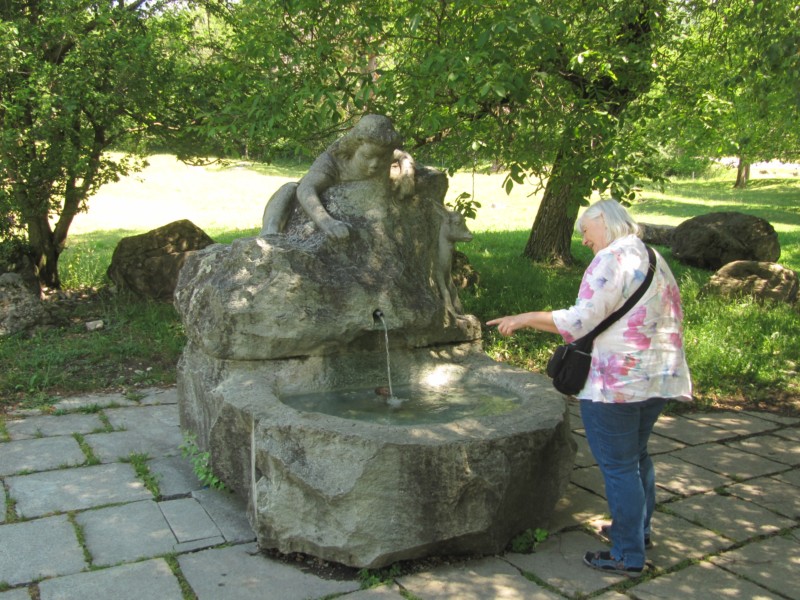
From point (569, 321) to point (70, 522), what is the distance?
280 centimetres

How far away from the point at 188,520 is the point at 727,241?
35.4 feet

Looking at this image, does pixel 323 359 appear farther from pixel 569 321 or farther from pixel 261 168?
pixel 261 168

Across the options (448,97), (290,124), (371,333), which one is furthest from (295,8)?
(371,333)

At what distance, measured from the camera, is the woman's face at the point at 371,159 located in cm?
504

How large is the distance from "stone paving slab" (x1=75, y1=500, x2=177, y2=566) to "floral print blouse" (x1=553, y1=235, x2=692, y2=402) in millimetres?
2281

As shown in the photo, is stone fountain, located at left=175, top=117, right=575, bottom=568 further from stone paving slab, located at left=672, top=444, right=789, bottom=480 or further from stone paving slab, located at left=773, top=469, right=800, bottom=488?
stone paving slab, located at left=773, top=469, right=800, bottom=488

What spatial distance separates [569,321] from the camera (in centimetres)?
339

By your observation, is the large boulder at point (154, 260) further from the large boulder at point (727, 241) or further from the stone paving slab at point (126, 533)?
the large boulder at point (727, 241)

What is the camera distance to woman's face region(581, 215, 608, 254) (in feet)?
11.5

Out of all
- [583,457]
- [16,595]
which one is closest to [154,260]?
[583,457]

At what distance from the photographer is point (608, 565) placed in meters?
3.69

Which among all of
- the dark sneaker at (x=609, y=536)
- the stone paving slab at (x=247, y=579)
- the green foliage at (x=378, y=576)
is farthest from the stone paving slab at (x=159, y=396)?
the dark sneaker at (x=609, y=536)

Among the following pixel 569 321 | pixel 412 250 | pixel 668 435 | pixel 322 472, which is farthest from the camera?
pixel 668 435

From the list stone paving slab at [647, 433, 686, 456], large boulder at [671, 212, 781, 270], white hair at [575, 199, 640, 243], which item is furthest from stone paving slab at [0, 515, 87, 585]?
large boulder at [671, 212, 781, 270]
